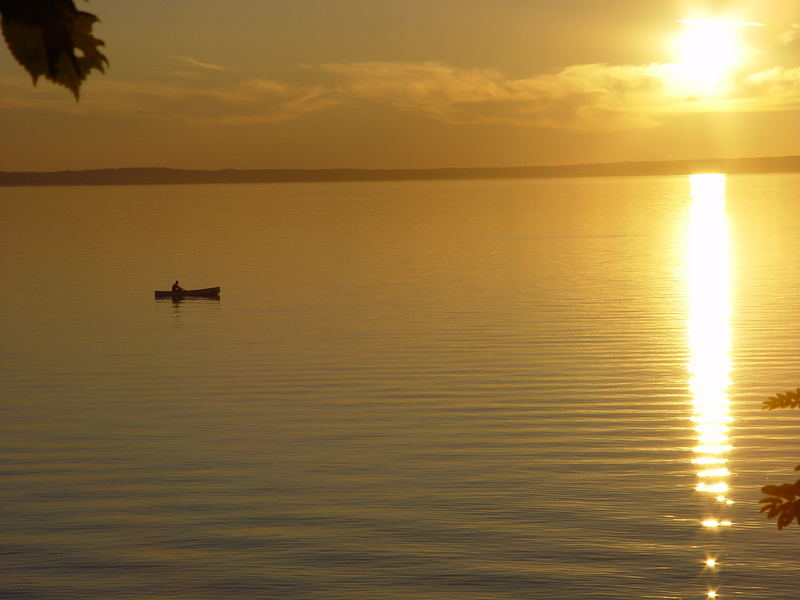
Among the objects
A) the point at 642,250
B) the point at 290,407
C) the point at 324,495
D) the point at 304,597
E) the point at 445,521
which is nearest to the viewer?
the point at 304,597

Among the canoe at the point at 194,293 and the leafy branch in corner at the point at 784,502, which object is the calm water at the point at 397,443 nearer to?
the canoe at the point at 194,293

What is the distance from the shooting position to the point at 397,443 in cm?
3180

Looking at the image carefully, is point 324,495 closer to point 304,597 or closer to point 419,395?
point 304,597

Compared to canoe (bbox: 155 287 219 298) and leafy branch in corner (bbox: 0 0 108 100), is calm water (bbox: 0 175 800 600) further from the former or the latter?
leafy branch in corner (bbox: 0 0 108 100)

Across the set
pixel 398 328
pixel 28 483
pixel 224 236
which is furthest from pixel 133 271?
pixel 28 483

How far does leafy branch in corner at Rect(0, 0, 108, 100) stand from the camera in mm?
2178

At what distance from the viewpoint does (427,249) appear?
115 m

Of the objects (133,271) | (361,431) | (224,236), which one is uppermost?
(224,236)

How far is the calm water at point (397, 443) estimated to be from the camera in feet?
74.7

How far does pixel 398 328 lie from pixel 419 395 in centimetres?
1695

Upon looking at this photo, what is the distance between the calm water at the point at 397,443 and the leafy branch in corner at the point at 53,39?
20003 mm

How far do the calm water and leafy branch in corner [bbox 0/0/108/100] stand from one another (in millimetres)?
20003

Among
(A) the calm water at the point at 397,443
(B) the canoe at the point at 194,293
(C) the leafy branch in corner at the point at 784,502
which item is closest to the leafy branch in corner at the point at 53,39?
(C) the leafy branch in corner at the point at 784,502

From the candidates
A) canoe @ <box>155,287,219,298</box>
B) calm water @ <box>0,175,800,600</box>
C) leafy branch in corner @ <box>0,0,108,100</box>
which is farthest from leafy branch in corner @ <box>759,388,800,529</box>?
canoe @ <box>155,287,219,298</box>
